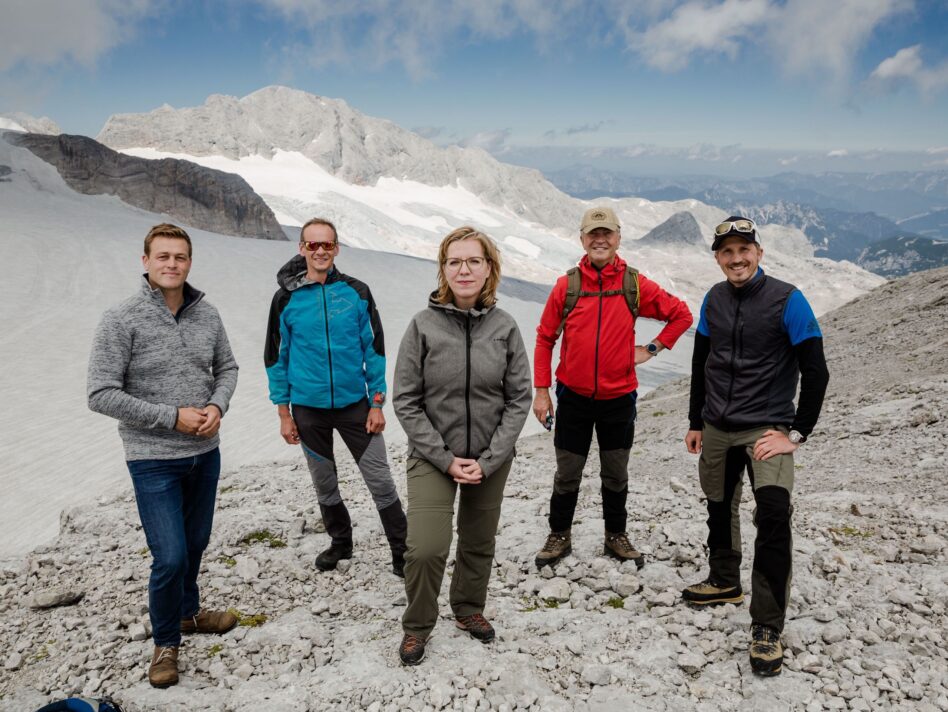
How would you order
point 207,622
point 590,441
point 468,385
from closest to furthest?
point 468,385
point 207,622
point 590,441

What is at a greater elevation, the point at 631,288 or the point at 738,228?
the point at 738,228

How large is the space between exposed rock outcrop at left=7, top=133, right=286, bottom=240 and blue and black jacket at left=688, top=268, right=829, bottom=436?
274ft

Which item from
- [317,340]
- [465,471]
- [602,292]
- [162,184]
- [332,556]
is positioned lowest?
[332,556]

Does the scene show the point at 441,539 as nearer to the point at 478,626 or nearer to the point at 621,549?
the point at 478,626

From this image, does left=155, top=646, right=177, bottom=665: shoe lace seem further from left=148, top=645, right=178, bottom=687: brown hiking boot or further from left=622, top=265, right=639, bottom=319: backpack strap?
left=622, top=265, right=639, bottom=319: backpack strap

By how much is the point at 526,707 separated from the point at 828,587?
294 cm

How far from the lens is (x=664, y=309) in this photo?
5766 mm

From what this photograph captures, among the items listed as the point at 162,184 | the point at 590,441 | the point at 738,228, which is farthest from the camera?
the point at 162,184

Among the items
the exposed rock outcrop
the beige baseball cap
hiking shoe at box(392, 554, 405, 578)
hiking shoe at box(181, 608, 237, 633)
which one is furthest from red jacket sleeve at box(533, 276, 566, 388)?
the exposed rock outcrop

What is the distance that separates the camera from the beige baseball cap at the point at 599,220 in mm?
5270

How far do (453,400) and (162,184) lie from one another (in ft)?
288

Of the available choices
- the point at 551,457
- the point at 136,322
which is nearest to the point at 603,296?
the point at 136,322

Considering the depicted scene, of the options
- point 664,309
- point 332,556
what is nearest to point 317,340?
point 332,556

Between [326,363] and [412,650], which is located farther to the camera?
[326,363]
